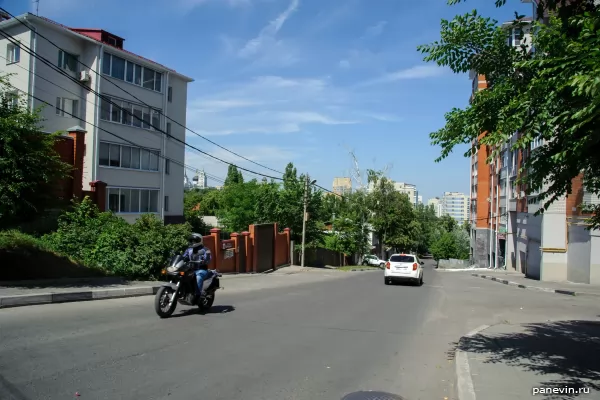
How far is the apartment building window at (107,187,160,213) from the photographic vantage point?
32.5 meters

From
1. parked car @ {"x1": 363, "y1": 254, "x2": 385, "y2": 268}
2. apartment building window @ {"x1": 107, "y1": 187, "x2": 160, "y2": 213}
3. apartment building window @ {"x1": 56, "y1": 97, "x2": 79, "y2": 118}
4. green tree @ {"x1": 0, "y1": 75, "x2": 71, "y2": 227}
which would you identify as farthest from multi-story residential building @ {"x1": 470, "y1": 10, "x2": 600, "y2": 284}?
apartment building window @ {"x1": 56, "y1": 97, "x2": 79, "y2": 118}

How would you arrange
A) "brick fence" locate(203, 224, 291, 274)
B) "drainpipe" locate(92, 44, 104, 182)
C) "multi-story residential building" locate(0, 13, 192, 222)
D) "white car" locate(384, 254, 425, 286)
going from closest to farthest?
"brick fence" locate(203, 224, 291, 274) < "white car" locate(384, 254, 425, 286) < "multi-story residential building" locate(0, 13, 192, 222) < "drainpipe" locate(92, 44, 104, 182)

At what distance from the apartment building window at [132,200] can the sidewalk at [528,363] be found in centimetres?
2774

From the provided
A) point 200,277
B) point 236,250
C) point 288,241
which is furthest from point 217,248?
point 288,241

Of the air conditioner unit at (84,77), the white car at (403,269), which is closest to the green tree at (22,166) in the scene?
the white car at (403,269)

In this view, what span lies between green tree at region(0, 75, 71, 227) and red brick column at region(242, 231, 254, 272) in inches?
558

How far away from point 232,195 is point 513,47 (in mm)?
41307

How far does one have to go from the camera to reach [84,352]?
647cm

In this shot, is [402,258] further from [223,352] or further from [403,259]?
[223,352]

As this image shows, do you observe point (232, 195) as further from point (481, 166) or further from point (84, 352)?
point (84, 352)

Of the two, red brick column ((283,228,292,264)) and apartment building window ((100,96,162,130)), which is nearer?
apartment building window ((100,96,162,130))

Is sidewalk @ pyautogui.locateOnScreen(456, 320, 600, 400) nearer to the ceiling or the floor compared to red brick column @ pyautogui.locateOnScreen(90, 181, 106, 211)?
nearer to the floor

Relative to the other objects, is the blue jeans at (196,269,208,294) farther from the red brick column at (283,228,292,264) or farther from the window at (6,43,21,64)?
the window at (6,43,21,64)

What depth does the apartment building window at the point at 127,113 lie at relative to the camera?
1282 inches
